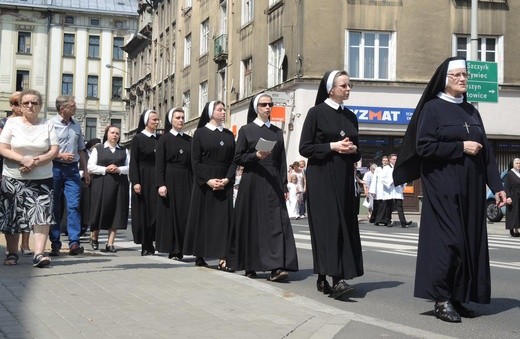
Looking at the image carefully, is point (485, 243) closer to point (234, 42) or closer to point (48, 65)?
point (234, 42)

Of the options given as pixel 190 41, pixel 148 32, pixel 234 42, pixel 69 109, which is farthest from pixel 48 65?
pixel 69 109

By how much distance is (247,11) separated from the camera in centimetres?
3859

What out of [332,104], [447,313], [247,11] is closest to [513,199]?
[332,104]

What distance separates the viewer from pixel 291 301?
23.7 ft

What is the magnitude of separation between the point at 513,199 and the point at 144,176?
10.2 metres

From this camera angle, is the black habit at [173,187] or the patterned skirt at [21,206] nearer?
the patterned skirt at [21,206]

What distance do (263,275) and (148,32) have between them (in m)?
55.1

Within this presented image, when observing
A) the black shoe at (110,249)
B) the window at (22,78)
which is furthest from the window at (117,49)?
the black shoe at (110,249)

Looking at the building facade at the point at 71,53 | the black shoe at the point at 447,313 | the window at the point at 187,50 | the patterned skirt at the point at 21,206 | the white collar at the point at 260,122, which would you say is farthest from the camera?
the building facade at the point at 71,53

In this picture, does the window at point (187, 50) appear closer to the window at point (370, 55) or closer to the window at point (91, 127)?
the window at point (370, 55)

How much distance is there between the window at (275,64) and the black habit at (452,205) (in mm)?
26926

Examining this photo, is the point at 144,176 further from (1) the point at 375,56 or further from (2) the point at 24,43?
(2) the point at 24,43

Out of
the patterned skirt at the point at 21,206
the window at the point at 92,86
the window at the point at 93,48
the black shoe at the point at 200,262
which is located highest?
the window at the point at 93,48

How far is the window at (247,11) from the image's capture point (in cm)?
3773
